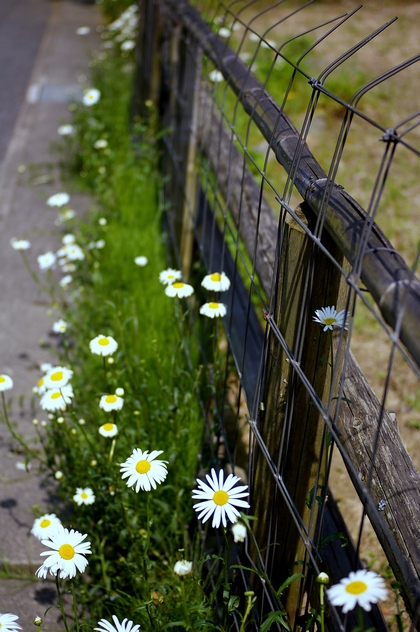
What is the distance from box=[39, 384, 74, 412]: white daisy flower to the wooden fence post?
2.07ft

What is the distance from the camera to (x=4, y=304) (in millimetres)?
3502

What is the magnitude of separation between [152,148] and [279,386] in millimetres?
2925

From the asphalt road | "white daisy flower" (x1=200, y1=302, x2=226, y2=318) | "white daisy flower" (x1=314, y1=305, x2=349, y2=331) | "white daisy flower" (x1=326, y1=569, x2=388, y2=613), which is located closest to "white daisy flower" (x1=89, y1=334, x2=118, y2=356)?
"white daisy flower" (x1=200, y1=302, x2=226, y2=318)

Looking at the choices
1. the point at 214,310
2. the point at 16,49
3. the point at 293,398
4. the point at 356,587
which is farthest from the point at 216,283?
the point at 16,49

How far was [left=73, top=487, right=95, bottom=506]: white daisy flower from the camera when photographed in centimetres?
192

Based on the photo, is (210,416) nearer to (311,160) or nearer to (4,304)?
(311,160)

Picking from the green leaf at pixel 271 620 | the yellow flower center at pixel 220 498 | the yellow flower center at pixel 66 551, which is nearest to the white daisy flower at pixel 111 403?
the yellow flower center at pixel 66 551

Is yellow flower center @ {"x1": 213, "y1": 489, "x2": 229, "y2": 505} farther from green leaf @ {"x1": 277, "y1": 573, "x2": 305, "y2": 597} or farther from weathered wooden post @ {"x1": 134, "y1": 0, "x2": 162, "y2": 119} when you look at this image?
weathered wooden post @ {"x1": 134, "y1": 0, "x2": 162, "y2": 119}

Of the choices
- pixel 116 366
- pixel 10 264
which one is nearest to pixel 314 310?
pixel 116 366

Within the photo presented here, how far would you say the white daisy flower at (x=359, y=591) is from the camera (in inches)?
35.5

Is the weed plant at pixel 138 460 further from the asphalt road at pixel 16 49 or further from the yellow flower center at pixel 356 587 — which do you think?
the asphalt road at pixel 16 49

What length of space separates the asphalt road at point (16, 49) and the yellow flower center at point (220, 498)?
4536 millimetres

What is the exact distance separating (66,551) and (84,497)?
0.56 metres

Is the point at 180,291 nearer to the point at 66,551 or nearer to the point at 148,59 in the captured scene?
the point at 66,551
